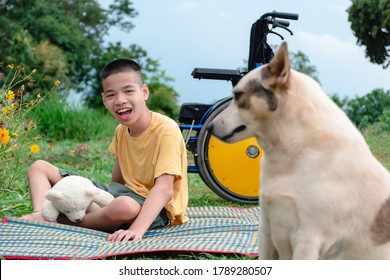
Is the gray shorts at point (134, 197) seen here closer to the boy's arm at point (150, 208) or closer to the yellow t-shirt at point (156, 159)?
the yellow t-shirt at point (156, 159)

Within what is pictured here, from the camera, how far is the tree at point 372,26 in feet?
45.0

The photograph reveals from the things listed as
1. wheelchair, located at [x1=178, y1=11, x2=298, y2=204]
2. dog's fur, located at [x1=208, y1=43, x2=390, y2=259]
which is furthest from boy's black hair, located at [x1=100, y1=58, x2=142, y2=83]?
dog's fur, located at [x1=208, y1=43, x2=390, y2=259]

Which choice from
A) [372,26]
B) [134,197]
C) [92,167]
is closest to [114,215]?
[134,197]

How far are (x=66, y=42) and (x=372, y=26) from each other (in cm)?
849

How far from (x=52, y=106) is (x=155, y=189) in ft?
24.3

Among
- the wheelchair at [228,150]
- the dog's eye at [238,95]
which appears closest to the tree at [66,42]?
the wheelchair at [228,150]

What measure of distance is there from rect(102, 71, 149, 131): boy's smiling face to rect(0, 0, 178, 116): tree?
10791mm

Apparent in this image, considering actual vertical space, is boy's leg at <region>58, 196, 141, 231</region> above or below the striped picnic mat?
above

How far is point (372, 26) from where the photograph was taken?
14188 mm

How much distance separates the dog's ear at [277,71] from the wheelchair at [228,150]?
254cm

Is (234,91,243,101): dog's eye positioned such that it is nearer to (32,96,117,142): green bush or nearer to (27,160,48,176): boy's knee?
(27,160,48,176): boy's knee

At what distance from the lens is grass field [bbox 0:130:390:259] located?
3971 millimetres

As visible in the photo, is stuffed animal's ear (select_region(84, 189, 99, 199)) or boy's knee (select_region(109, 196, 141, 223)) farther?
stuffed animal's ear (select_region(84, 189, 99, 199))
